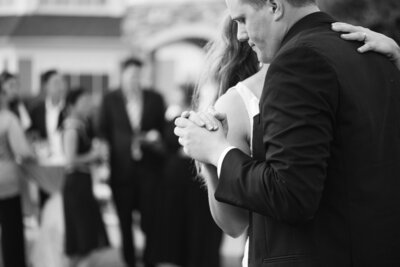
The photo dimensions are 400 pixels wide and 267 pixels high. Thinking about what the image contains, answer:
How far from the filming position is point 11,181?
7.70 meters

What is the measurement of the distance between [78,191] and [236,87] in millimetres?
5387

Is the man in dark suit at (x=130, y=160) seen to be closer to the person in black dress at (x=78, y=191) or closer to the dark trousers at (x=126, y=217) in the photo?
the dark trousers at (x=126, y=217)

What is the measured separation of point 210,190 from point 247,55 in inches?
22.8

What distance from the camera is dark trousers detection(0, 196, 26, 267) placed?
7.73 m

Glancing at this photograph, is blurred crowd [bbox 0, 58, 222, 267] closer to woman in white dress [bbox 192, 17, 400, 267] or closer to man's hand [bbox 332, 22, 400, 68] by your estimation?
woman in white dress [bbox 192, 17, 400, 267]

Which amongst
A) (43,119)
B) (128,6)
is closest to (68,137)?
(43,119)

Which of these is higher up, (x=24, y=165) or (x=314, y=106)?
(x=314, y=106)

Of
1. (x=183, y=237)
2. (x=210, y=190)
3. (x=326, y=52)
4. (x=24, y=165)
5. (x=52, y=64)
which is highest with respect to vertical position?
(x=326, y=52)

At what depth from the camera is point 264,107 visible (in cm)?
226

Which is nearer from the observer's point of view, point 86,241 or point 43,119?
point 86,241

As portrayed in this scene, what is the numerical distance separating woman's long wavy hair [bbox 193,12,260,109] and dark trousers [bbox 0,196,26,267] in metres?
5.14

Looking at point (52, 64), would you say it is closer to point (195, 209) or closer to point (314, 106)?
point (195, 209)

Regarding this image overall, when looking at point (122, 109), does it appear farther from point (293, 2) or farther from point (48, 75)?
point (293, 2)

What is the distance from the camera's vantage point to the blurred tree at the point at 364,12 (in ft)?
14.9
